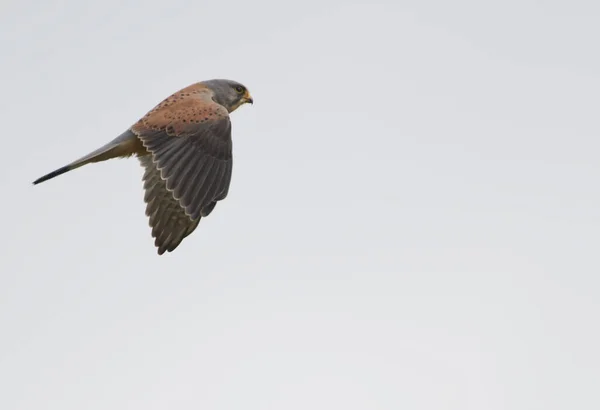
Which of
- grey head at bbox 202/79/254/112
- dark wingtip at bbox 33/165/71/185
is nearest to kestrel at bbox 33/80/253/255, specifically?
dark wingtip at bbox 33/165/71/185

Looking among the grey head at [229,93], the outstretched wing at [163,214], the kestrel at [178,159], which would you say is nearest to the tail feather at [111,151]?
the kestrel at [178,159]

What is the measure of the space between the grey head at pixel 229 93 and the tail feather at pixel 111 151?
1.59m

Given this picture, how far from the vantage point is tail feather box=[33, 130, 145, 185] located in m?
10.3

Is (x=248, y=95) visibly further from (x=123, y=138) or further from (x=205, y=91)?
(x=123, y=138)

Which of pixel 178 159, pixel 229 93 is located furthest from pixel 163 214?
pixel 229 93

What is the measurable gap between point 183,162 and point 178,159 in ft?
0.25

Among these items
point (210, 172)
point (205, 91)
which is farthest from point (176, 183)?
point (205, 91)

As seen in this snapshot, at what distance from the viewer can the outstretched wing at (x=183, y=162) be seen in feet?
32.8

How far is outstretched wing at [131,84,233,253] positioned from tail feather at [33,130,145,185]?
12 centimetres

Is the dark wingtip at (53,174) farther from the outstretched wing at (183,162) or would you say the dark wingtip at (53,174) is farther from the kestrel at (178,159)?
the outstretched wing at (183,162)

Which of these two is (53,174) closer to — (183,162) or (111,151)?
(111,151)

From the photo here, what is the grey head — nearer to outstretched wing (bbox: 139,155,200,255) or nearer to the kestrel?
the kestrel

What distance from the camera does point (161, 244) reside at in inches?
415

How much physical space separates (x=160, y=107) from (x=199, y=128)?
0.68 meters
